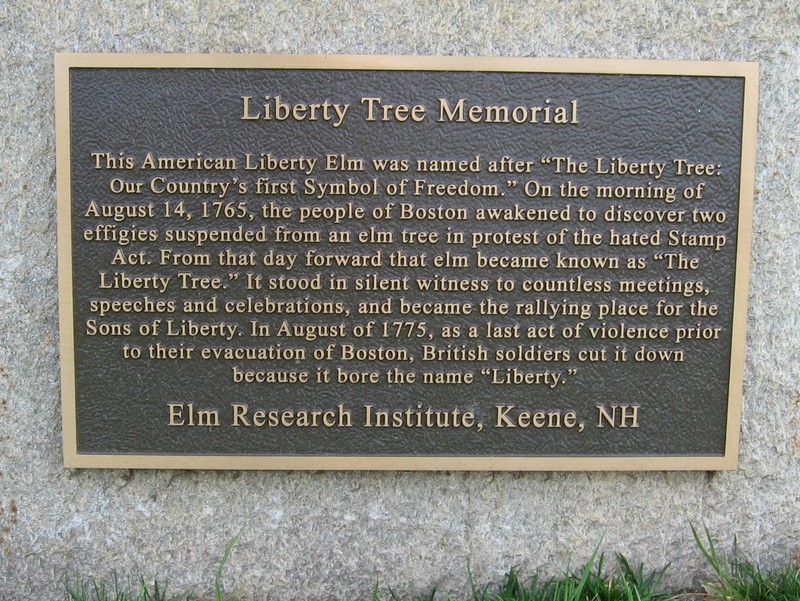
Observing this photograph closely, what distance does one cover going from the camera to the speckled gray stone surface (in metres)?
2.40

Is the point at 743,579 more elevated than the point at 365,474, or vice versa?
the point at 365,474

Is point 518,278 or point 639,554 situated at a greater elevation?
point 518,278

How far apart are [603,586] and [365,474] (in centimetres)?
104

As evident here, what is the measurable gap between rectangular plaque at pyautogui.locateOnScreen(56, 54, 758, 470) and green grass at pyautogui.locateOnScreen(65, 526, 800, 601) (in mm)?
449

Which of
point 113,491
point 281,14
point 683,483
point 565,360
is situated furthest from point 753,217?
point 113,491

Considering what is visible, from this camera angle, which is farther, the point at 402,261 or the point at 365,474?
the point at 365,474

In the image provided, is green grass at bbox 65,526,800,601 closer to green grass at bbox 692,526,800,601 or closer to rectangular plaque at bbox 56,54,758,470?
A: green grass at bbox 692,526,800,601

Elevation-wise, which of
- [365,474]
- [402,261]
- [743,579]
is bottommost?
[743,579]

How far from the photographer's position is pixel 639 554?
8.47 feet

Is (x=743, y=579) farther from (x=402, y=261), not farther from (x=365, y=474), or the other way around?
(x=402, y=261)

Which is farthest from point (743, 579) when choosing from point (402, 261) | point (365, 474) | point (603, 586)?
point (402, 261)

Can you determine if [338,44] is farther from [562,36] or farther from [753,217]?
[753,217]

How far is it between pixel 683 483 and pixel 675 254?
0.97 m

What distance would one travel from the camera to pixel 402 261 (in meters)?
2.39
